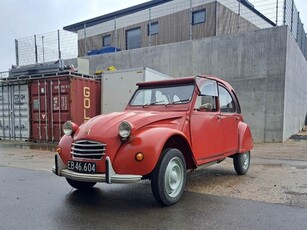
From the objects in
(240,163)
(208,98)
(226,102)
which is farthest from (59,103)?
(240,163)

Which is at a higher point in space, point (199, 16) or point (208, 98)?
point (199, 16)

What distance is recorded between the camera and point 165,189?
388 cm

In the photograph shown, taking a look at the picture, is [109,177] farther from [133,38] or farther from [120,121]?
[133,38]

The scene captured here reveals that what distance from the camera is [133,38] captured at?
23203 mm

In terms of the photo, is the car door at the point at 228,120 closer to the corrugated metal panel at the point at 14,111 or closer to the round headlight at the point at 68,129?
the round headlight at the point at 68,129

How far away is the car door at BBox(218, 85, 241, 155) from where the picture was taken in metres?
5.52

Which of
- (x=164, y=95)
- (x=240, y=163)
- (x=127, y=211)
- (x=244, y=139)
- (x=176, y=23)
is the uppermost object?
(x=176, y=23)

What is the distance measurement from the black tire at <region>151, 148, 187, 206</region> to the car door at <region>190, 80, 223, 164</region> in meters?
0.49

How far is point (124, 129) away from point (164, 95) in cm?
160

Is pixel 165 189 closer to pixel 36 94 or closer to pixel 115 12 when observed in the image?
pixel 36 94

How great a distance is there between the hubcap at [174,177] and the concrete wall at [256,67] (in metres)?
9.02

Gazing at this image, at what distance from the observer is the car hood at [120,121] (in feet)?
12.9

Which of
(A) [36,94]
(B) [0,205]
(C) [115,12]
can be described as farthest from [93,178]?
(C) [115,12]

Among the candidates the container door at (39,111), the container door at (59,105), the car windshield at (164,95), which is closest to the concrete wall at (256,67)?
the container door at (59,105)
